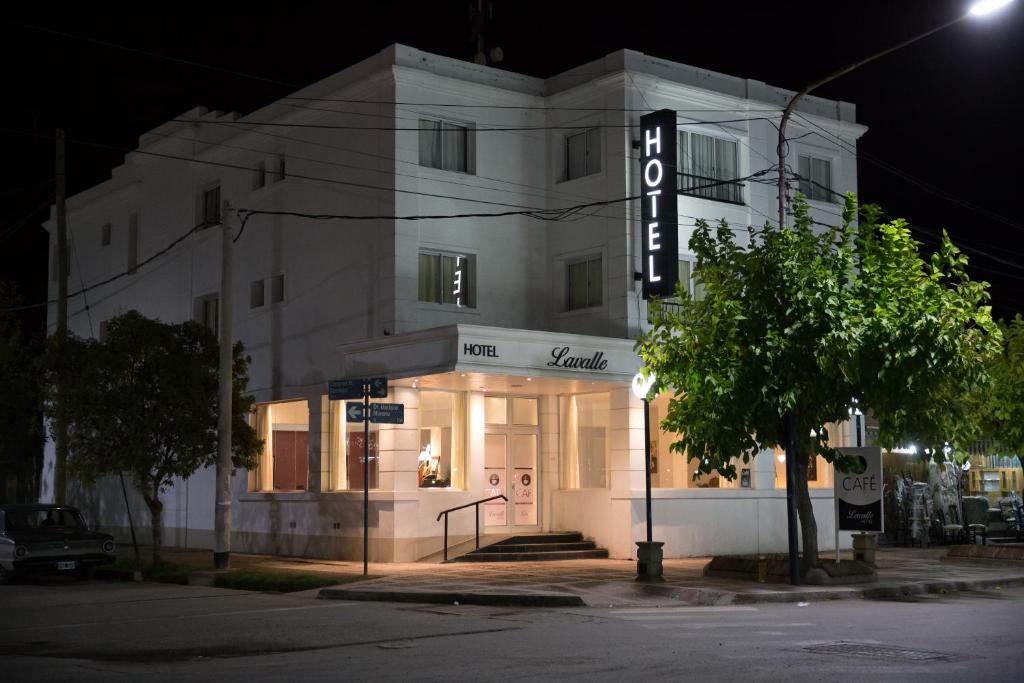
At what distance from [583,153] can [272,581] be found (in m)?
12.8

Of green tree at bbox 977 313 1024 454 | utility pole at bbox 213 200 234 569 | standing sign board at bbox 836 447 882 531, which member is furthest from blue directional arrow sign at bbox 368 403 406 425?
green tree at bbox 977 313 1024 454

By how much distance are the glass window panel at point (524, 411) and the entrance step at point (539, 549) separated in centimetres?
279

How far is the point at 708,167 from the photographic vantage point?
95.9 feet

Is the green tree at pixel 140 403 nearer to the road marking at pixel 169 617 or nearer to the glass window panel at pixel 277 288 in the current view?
the glass window panel at pixel 277 288

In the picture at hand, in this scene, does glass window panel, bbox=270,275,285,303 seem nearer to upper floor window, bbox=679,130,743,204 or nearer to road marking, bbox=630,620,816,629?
upper floor window, bbox=679,130,743,204

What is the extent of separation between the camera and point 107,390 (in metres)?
25.5

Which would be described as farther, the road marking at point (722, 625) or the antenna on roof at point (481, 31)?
the antenna on roof at point (481, 31)

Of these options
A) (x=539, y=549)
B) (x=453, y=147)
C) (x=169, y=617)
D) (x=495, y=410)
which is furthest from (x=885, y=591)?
(x=453, y=147)

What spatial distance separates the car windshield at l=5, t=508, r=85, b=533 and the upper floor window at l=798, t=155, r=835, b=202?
19.0m

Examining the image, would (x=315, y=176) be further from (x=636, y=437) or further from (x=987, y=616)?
(x=987, y=616)

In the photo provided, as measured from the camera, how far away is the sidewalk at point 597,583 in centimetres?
1905

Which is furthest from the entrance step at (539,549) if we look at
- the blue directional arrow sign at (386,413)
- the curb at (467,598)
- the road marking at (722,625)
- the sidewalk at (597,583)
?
the road marking at (722,625)

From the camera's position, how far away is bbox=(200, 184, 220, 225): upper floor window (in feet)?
111

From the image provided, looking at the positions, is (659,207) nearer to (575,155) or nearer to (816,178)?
(575,155)
